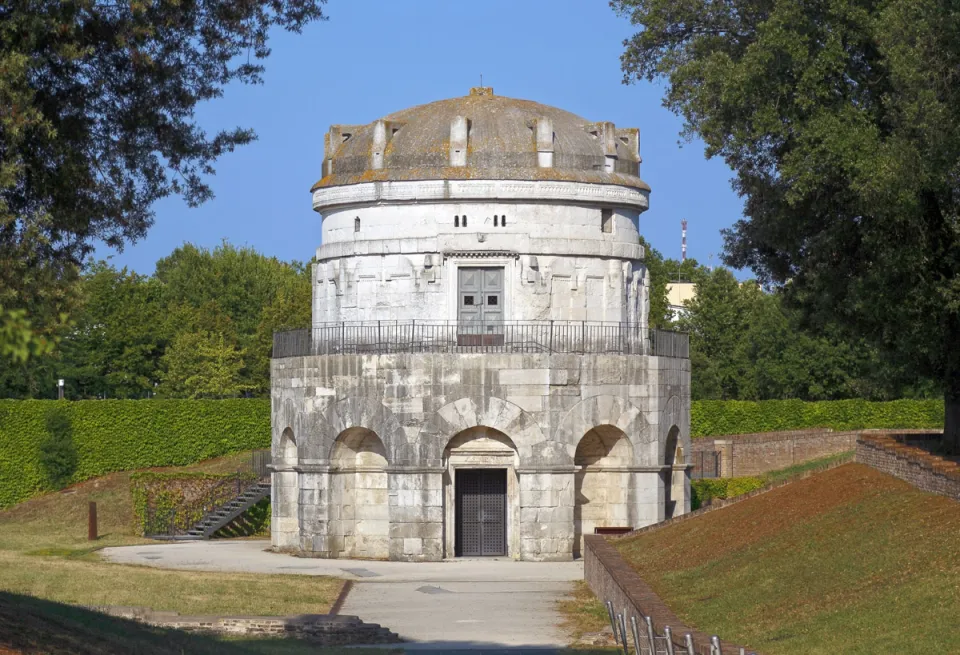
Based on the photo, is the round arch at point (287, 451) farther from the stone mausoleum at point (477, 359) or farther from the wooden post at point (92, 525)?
the wooden post at point (92, 525)

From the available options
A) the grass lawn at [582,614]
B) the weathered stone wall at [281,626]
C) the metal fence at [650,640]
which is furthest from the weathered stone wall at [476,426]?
the metal fence at [650,640]

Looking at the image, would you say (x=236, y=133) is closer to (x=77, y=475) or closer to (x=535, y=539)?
(x=535, y=539)

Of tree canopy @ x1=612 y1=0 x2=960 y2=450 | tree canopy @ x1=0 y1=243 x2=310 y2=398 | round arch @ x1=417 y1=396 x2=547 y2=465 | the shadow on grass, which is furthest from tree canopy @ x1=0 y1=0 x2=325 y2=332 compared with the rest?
tree canopy @ x1=0 y1=243 x2=310 y2=398

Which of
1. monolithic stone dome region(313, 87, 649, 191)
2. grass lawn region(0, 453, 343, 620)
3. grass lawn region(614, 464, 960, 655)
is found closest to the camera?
grass lawn region(614, 464, 960, 655)

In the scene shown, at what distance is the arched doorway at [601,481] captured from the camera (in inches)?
1799

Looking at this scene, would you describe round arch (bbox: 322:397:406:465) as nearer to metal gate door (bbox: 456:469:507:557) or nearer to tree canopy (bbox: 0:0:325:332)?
metal gate door (bbox: 456:469:507:557)

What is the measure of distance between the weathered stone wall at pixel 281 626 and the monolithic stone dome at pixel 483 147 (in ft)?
63.4

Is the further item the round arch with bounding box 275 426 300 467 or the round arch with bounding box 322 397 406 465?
the round arch with bounding box 275 426 300 467

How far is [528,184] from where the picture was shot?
151 ft

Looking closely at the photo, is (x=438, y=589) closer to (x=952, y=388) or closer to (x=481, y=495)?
(x=481, y=495)

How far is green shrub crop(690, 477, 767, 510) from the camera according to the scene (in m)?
57.5

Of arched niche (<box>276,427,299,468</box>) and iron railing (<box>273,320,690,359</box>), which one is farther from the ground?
iron railing (<box>273,320,690,359</box>)

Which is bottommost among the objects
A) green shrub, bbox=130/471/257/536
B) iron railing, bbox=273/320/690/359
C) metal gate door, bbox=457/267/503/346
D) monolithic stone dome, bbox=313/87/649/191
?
green shrub, bbox=130/471/257/536

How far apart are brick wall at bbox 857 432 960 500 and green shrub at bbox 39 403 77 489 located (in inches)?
1404
